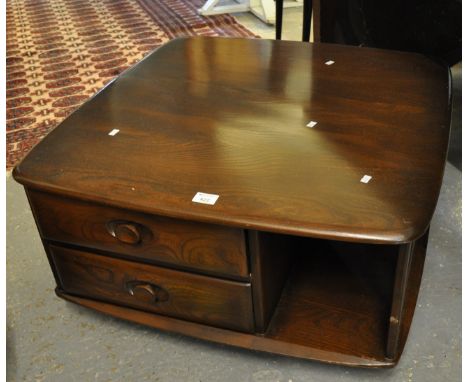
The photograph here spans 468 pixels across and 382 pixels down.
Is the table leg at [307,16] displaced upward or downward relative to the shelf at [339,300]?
upward

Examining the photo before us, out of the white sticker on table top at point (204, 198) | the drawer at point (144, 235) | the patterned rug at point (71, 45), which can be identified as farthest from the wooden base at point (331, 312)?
the patterned rug at point (71, 45)

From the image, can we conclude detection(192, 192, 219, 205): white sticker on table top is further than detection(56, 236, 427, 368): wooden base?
No

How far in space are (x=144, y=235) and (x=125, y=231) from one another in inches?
1.0

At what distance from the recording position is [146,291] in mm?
796

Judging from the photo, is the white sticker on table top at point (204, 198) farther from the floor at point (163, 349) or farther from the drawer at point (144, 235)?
the floor at point (163, 349)

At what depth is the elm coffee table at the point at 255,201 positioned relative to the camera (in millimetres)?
649

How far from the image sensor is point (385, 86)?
0.90m

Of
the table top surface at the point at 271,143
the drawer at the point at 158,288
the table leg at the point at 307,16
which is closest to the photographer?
the table top surface at the point at 271,143

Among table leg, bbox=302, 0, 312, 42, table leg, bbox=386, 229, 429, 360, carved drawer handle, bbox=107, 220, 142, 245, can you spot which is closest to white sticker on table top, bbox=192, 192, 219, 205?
carved drawer handle, bbox=107, 220, 142, 245

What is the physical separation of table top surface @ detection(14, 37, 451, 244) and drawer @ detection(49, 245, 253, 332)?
0.46 ft

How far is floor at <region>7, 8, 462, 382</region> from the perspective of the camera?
31.9 inches

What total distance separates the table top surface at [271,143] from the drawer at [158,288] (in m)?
0.14

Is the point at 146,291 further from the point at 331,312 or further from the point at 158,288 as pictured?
the point at 331,312

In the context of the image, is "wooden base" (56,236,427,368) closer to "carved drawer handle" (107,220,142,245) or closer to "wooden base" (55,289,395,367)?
"wooden base" (55,289,395,367)
